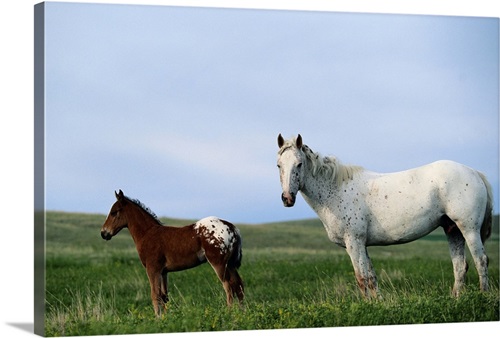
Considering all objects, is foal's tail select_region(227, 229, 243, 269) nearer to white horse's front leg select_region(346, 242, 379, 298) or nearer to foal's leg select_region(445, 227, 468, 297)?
white horse's front leg select_region(346, 242, 379, 298)

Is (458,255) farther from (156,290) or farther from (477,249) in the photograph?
(156,290)

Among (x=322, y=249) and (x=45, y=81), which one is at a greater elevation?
(x=45, y=81)

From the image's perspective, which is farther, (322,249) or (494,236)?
(322,249)

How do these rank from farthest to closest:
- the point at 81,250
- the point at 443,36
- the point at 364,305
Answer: the point at 81,250 < the point at 443,36 < the point at 364,305

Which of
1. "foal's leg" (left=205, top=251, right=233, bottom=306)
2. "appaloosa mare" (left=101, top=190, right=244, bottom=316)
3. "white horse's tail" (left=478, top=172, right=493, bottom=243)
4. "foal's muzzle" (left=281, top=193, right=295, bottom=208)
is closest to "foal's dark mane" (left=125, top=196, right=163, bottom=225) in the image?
"appaloosa mare" (left=101, top=190, right=244, bottom=316)

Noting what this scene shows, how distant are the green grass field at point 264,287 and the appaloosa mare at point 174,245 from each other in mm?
308

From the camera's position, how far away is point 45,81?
33.1ft

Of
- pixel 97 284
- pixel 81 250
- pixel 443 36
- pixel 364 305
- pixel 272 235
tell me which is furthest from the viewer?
pixel 272 235

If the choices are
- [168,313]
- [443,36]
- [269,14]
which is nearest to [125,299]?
[168,313]

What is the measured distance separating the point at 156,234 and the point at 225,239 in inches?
31.2

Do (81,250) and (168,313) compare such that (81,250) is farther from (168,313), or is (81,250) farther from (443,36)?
(443,36)

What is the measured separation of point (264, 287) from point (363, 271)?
9.52ft

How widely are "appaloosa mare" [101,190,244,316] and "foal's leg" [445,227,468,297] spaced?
298 centimetres

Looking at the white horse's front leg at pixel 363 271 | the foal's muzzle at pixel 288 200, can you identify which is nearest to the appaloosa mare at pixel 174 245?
the foal's muzzle at pixel 288 200
